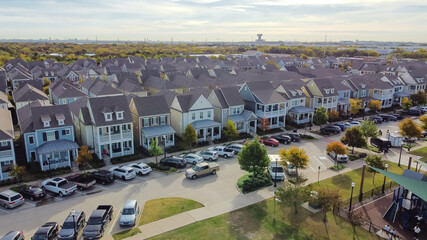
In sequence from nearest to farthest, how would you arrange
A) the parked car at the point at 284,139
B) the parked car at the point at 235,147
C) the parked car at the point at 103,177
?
the parked car at the point at 103,177, the parked car at the point at 235,147, the parked car at the point at 284,139

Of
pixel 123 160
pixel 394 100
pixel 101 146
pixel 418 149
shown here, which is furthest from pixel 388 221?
pixel 394 100

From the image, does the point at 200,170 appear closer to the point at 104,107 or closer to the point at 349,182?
the point at 104,107

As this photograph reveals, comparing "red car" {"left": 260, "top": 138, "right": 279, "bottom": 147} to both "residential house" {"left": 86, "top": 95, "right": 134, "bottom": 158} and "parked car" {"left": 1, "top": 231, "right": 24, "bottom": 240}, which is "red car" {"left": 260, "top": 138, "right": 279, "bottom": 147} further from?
"parked car" {"left": 1, "top": 231, "right": 24, "bottom": 240}

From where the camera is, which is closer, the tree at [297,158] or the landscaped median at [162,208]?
the landscaped median at [162,208]

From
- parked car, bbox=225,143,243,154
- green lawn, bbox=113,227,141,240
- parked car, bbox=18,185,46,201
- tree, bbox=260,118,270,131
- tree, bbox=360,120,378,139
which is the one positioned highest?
tree, bbox=360,120,378,139

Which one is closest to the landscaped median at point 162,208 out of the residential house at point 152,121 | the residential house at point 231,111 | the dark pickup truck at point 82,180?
the dark pickup truck at point 82,180

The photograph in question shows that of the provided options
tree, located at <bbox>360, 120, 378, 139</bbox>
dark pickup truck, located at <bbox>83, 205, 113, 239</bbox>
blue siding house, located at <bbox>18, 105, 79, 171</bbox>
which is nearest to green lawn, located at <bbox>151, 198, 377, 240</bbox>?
dark pickup truck, located at <bbox>83, 205, 113, 239</bbox>

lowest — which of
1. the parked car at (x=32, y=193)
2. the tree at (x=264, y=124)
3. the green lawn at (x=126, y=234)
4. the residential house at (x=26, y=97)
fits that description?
the green lawn at (x=126, y=234)

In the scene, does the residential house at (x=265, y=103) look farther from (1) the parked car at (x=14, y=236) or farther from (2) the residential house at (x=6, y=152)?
(1) the parked car at (x=14, y=236)
